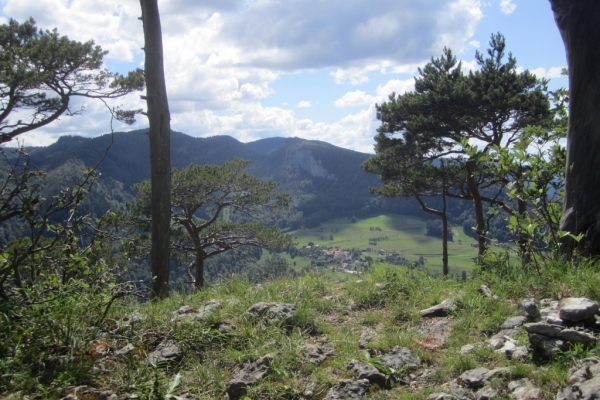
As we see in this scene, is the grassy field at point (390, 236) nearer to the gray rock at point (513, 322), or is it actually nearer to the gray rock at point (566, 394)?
the gray rock at point (513, 322)

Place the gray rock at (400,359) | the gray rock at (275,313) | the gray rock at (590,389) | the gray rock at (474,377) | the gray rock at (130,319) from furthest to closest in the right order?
the gray rock at (275,313) → the gray rock at (130,319) → the gray rock at (400,359) → the gray rock at (474,377) → the gray rock at (590,389)

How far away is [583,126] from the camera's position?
15.6 feet

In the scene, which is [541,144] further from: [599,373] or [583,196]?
[599,373]

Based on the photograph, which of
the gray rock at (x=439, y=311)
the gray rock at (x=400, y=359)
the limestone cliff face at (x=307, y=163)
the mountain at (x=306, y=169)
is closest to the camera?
the gray rock at (x=400, y=359)

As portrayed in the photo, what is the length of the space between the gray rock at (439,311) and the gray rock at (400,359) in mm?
791

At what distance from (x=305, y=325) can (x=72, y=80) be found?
13029 millimetres

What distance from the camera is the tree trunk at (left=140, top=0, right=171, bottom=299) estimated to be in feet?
23.6

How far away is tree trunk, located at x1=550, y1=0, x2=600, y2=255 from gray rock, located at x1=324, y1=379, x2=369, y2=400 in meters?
2.93

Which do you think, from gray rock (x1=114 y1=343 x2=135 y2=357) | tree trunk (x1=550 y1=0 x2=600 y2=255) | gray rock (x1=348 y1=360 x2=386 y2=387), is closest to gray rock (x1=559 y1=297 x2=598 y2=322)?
gray rock (x1=348 y1=360 x2=386 y2=387)

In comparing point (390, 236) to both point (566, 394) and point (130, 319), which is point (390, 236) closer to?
point (130, 319)

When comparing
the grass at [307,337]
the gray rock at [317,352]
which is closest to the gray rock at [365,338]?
the grass at [307,337]

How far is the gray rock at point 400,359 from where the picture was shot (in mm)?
3104

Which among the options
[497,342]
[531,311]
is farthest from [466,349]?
[531,311]

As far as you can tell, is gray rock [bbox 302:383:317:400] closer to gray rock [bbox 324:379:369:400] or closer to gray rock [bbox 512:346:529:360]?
gray rock [bbox 324:379:369:400]
